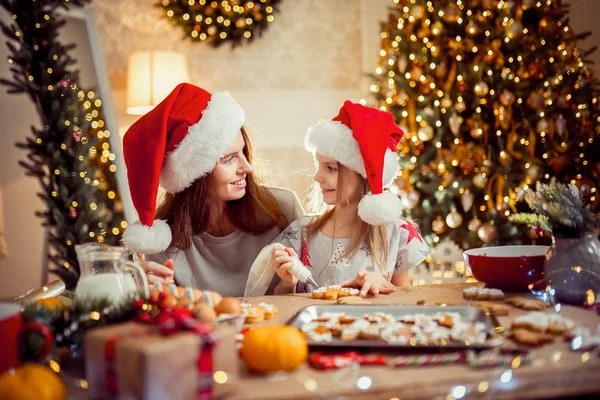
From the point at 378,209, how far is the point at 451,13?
7.86ft

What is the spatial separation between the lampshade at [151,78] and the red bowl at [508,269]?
3131 mm

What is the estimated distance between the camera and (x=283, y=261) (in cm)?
173

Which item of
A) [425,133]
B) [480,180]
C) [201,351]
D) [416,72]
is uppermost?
[416,72]

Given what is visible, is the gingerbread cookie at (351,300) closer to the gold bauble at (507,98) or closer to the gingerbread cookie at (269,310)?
the gingerbread cookie at (269,310)

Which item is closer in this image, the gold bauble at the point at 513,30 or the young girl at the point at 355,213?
the young girl at the point at 355,213

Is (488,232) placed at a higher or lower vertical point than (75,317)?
lower

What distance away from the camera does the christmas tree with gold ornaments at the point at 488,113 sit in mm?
3742

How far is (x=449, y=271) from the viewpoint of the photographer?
4.12 meters

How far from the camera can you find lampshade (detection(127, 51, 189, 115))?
4.19 meters

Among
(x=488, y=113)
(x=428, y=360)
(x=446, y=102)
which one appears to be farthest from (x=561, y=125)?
(x=428, y=360)

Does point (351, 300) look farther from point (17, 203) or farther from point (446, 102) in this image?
point (17, 203)

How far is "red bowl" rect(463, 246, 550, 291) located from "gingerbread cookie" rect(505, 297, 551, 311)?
0.12m

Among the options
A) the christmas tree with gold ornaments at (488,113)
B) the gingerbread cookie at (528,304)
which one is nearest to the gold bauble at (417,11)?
the christmas tree with gold ornaments at (488,113)

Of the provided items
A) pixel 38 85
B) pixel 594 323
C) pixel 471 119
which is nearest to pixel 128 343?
pixel 594 323
